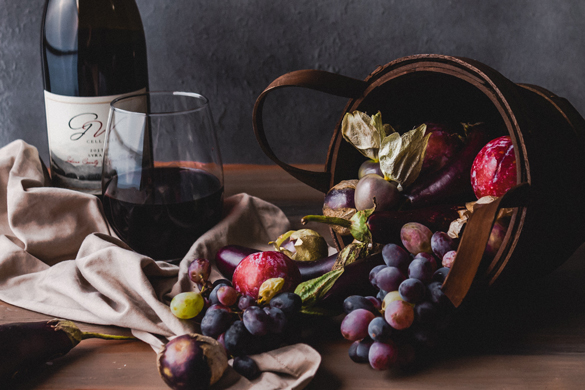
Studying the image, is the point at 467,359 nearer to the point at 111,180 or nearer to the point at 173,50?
the point at 111,180

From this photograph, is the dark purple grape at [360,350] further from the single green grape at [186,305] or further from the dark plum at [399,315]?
the single green grape at [186,305]

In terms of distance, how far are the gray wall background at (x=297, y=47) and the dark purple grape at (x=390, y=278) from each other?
57cm

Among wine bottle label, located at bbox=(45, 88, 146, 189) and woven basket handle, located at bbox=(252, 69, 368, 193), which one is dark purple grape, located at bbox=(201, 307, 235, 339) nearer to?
woven basket handle, located at bbox=(252, 69, 368, 193)

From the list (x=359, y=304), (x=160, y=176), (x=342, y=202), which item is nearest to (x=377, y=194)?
(x=342, y=202)

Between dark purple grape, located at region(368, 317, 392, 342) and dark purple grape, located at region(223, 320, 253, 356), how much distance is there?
0.11 metres

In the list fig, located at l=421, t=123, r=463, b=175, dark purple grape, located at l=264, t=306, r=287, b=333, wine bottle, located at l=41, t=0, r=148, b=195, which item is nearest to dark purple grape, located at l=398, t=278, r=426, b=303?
dark purple grape, located at l=264, t=306, r=287, b=333

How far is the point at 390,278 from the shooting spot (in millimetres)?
467

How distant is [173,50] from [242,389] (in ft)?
2.33

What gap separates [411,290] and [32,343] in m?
0.33

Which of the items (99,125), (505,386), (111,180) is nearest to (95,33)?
(99,125)

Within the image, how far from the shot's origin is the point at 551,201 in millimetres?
456

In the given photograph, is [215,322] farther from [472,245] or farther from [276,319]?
[472,245]

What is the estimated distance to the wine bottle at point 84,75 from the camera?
0.69 metres

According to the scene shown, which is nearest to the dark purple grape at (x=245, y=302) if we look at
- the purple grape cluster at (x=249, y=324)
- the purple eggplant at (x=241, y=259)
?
the purple grape cluster at (x=249, y=324)
